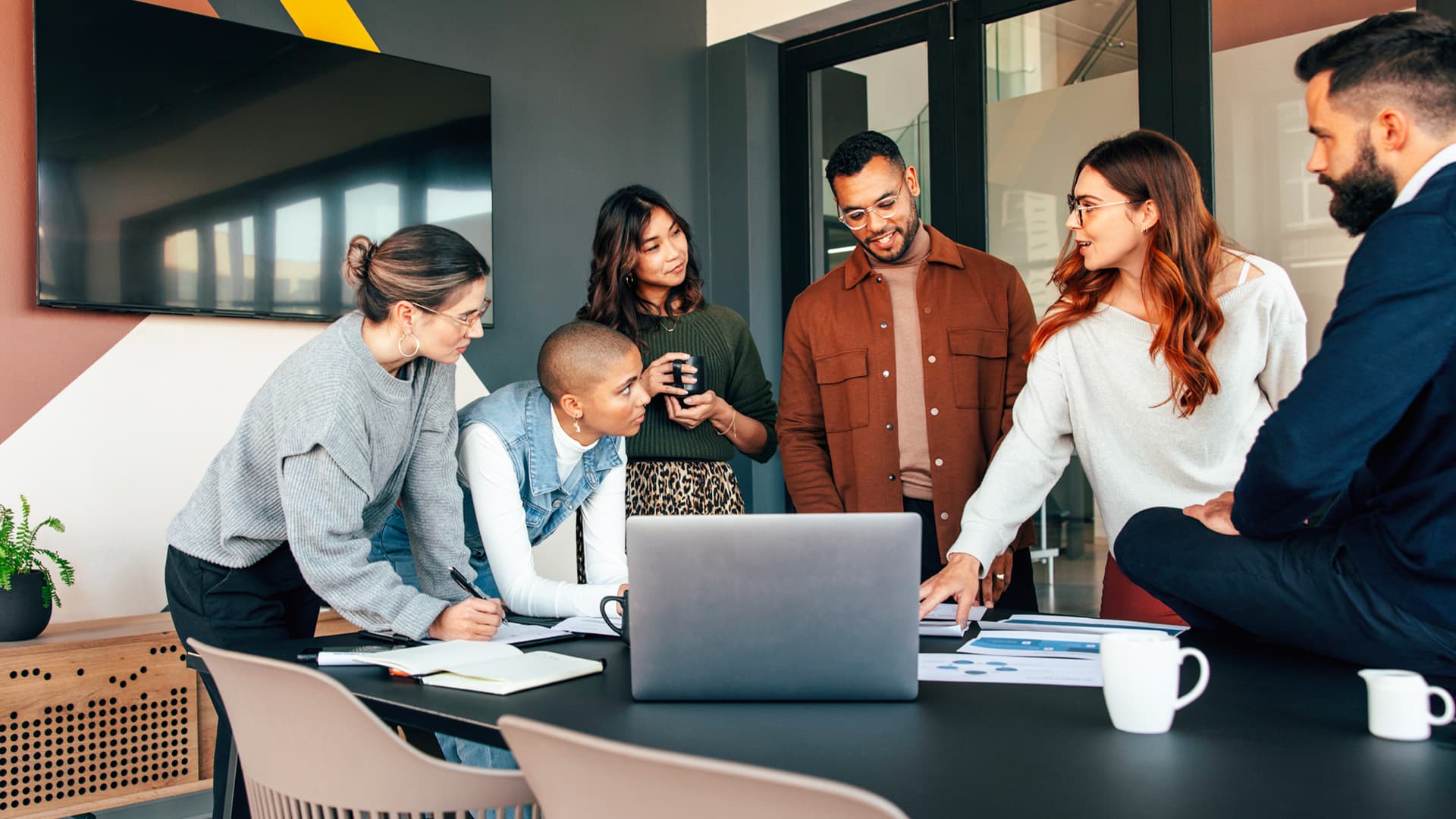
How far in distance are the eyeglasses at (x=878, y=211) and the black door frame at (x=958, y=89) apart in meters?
1.43

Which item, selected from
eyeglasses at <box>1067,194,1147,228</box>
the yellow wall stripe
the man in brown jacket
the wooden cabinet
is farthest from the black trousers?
the yellow wall stripe

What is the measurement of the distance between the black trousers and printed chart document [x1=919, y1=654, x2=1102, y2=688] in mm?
1089

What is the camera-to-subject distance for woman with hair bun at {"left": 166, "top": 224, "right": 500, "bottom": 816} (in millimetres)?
1738

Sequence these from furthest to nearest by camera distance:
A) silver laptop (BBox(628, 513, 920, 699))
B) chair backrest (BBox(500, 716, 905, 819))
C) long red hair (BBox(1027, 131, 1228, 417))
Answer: long red hair (BBox(1027, 131, 1228, 417)), silver laptop (BBox(628, 513, 920, 699)), chair backrest (BBox(500, 716, 905, 819))

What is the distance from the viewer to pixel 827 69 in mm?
4559

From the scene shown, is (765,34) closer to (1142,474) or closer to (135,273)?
(135,273)

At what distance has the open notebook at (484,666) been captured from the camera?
4.50 feet

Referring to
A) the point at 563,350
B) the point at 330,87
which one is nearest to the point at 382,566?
the point at 563,350

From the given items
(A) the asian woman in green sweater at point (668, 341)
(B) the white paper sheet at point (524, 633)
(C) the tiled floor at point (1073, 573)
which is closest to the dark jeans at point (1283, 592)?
(B) the white paper sheet at point (524, 633)

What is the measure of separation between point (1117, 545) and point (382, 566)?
1082mm

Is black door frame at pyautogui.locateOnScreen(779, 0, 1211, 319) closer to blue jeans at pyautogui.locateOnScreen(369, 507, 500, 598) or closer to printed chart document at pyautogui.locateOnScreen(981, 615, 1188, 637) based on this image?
printed chart document at pyautogui.locateOnScreen(981, 615, 1188, 637)

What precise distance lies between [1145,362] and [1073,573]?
2.18 metres

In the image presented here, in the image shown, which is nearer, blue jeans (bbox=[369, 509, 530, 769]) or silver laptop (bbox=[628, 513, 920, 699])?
silver laptop (bbox=[628, 513, 920, 699])

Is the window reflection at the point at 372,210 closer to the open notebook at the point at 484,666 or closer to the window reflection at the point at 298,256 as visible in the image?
the window reflection at the point at 298,256
